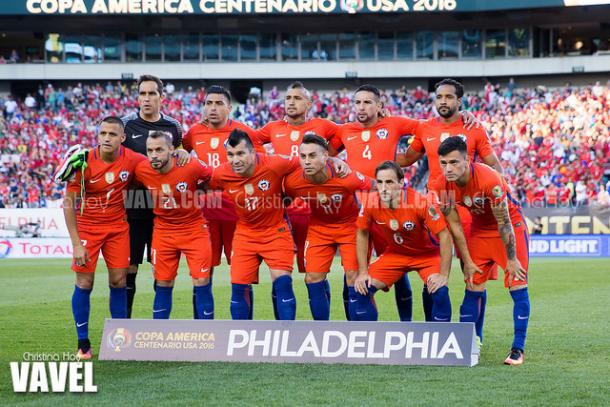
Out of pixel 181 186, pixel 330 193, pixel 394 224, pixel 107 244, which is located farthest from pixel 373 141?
pixel 107 244

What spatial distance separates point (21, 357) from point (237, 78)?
33.0 meters

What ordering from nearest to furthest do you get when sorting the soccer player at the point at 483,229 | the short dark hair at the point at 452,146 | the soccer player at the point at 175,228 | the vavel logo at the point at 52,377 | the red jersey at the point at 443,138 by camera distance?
the vavel logo at the point at 52,377 → the short dark hair at the point at 452,146 → the soccer player at the point at 483,229 → the soccer player at the point at 175,228 → the red jersey at the point at 443,138

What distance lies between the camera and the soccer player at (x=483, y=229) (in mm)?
7660

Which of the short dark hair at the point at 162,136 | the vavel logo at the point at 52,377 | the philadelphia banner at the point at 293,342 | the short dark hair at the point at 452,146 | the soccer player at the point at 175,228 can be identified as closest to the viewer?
the vavel logo at the point at 52,377

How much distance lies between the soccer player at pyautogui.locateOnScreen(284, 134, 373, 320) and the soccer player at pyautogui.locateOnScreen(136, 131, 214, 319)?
0.94 meters

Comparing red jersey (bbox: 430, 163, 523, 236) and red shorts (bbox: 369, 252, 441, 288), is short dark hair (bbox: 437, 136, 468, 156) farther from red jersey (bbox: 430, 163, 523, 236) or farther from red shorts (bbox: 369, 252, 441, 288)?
red shorts (bbox: 369, 252, 441, 288)

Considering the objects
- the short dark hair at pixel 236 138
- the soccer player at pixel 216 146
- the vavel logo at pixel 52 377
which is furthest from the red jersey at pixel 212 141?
the vavel logo at pixel 52 377

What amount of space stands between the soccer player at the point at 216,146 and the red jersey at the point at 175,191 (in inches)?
20.7

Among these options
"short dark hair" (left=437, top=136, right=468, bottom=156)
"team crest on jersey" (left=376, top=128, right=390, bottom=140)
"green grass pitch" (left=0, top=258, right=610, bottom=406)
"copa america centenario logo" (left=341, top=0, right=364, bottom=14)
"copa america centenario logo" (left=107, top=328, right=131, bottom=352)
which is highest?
"copa america centenario logo" (left=341, top=0, right=364, bottom=14)

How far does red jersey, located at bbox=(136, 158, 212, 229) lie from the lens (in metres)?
8.52

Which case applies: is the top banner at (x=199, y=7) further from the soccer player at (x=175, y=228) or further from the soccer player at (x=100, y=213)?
the soccer player at (x=100, y=213)

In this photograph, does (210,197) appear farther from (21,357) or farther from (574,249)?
(574,249)

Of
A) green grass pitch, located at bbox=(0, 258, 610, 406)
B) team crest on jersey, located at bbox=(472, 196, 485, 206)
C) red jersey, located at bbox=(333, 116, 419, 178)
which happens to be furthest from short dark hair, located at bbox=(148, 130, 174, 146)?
team crest on jersey, located at bbox=(472, 196, 485, 206)

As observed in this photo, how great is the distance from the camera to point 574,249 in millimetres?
23531
